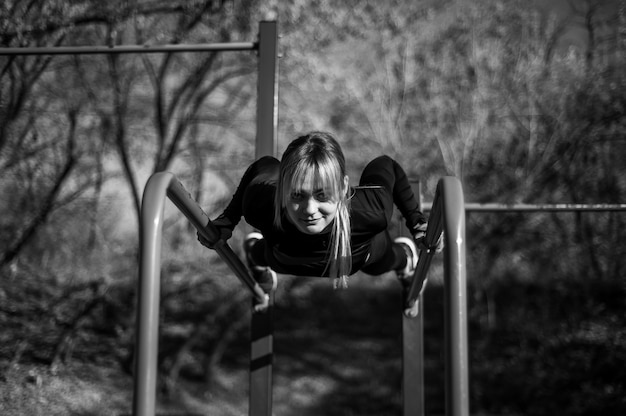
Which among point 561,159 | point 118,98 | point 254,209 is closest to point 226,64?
point 118,98

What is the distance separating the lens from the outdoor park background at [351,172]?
5.39 meters

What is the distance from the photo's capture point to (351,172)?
7613mm

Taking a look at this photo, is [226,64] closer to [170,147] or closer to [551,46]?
[170,147]

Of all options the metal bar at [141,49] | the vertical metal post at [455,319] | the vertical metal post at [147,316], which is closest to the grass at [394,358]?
the metal bar at [141,49]

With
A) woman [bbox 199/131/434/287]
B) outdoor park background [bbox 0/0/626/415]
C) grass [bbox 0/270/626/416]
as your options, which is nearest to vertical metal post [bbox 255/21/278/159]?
woman [bbox 199/131/434/287]

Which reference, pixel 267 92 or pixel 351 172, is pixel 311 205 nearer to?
pixel 267 92

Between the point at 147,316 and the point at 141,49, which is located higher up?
the point at 141,49

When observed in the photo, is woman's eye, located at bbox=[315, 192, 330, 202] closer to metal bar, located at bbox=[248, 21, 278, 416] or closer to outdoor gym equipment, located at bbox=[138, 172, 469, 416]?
outdoor gym equipment, located at bbox=[138, 172, 469, 416]

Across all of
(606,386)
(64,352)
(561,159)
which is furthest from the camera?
(561,159)

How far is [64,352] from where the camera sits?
4934 mm

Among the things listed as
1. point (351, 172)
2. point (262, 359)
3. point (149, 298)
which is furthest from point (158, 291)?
point (351, 172)

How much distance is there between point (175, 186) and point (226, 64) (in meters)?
5.69

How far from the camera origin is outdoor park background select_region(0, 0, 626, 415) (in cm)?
539

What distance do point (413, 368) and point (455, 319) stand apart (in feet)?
4.70
